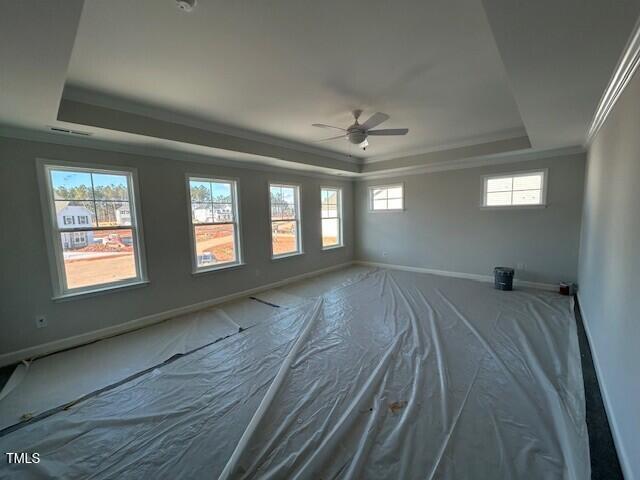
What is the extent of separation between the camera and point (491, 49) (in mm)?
2125

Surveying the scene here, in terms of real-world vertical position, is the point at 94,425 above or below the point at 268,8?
below

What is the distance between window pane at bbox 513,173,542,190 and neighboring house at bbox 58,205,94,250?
680 cm

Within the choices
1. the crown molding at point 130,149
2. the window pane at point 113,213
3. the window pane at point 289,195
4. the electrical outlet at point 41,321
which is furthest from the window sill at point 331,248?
the electrical outlet at point 41,321

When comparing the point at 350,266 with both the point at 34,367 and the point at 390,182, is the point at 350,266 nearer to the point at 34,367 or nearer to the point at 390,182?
the point at 390,182

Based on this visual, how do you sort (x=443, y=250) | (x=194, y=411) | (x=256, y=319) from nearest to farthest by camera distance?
(x=194, y=411)
(x=256, y=319)
(x=443, y=250)

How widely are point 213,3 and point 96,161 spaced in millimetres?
2665

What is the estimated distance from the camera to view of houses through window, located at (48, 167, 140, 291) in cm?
308

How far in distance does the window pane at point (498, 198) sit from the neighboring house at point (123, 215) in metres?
6.21

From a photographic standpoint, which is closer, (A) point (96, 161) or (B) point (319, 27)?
(B) point (319, 27)

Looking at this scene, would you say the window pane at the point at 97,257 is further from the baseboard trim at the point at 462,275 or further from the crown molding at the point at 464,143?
the baseboard trim at the point at 462,275

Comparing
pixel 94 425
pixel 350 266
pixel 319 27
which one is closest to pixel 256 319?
pixel 94 425

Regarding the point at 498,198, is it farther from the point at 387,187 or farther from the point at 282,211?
the point at 282,211

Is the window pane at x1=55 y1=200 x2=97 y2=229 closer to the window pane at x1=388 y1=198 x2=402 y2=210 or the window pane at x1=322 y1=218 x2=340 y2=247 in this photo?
the window pane at x1=322 y1=218 x2=340 y2=247

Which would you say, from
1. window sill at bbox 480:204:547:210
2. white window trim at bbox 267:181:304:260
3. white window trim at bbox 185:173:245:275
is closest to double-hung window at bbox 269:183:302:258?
white window trim at bbox 267:181:304:260
